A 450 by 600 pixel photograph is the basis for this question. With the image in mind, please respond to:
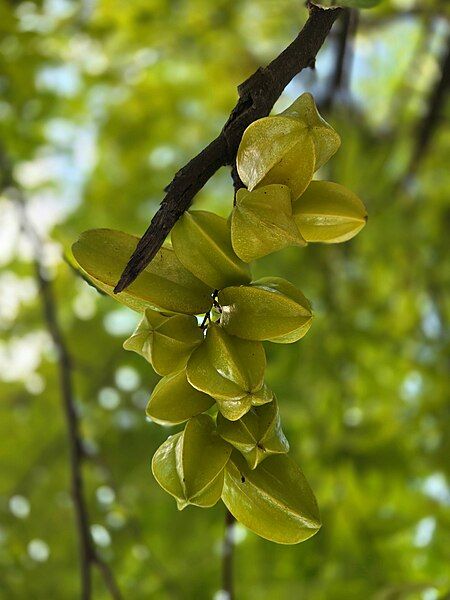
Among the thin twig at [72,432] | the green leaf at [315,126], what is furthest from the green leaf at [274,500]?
the thin twig at [72,432]

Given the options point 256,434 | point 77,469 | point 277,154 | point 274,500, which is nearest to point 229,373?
point 256,434

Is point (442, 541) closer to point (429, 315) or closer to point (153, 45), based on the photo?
point (429, 315)

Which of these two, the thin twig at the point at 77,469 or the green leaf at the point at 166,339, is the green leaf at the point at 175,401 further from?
the thin twig at the point at 77,469

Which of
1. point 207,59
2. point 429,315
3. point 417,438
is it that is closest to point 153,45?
point 207,59

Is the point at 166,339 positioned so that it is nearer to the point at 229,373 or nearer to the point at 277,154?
the point at 229,373

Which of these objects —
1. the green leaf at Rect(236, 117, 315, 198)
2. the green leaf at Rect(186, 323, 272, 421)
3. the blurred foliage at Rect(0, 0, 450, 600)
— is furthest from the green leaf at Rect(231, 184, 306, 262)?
the blurred foliage at Rect(0, 0, 450, 600)

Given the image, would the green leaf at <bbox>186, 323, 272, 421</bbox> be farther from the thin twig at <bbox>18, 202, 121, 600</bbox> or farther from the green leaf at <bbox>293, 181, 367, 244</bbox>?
the thin twig at <bbox>18, 202, 121, 600</bbox>
